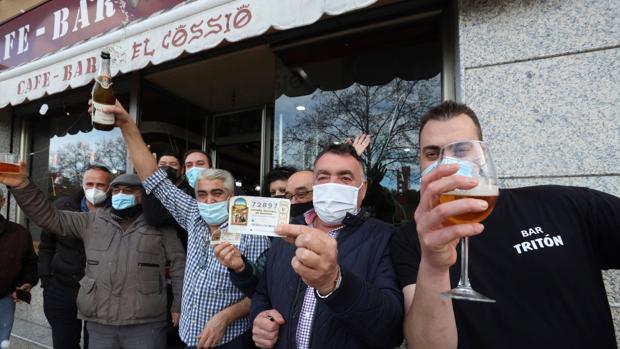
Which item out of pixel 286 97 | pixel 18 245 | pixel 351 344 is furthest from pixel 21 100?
pixel 351 344

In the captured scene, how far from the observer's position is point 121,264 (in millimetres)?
2805

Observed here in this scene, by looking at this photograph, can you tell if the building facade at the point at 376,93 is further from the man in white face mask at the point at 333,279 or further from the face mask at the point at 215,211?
the face mask at the point at 215,211

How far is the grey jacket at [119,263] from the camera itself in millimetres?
2746

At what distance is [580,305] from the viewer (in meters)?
1.22

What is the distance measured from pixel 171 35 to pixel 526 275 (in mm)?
3250

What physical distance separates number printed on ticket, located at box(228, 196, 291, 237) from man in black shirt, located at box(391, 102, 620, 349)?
525 millimetres

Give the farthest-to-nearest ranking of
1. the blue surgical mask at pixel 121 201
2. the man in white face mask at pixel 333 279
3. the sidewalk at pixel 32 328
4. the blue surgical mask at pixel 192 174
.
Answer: the sidewalk at pixel 32 328 → the blue surgical mask at pixel 192 174 → the blue surgical mask at pixel 121 201 → the man in white face mask at pixel 333 279

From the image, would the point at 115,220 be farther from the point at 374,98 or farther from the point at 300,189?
the point at 374,98

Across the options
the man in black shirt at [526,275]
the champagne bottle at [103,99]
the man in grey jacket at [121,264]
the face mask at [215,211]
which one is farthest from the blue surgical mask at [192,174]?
the man in black shirt at [526,275]

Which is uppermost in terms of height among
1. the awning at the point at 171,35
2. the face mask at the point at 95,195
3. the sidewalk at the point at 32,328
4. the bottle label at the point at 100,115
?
the awning at the point at 171,35

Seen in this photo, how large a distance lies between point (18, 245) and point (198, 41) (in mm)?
2781

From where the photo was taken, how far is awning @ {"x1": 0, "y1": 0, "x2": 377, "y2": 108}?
109 inches

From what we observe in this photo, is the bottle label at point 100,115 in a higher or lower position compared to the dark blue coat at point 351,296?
higher

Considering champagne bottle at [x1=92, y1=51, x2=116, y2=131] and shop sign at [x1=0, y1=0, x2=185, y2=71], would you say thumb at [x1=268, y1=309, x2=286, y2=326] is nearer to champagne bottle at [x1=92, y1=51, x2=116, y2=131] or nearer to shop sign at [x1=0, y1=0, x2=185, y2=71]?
champagne bottle at [x1=92, y1=51, x2=116, y2=131]
